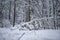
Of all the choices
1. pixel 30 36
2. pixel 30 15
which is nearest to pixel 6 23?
pixel 30 15

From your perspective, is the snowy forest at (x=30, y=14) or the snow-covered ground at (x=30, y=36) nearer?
the snow-covered ground at (x=30, y=36)

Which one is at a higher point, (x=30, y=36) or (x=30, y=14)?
(x=30, y=14)

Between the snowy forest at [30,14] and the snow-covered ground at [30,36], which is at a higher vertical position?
the snowy forest at [30,14]

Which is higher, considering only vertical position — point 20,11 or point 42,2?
point 42,2

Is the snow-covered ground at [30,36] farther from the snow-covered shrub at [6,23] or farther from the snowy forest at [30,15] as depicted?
the snow-covered shrub at [6,23]

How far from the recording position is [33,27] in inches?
65.3

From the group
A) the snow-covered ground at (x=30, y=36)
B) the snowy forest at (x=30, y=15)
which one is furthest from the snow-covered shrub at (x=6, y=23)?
the snow-covered ground at (x=30, y=36)

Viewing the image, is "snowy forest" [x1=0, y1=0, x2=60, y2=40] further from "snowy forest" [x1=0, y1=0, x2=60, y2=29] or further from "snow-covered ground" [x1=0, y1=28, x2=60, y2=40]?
"snow-covered ground" [x1=0, y1=28, x2=60, y2=40]

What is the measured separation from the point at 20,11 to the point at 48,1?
0.73 meters

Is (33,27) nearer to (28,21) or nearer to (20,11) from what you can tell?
(28,21)

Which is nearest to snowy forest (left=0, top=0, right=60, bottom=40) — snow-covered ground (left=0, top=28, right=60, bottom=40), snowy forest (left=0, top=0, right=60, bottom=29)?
snowy forest (left=0, top=0, right=60, bottom=29)

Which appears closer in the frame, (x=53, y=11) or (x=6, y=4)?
(x=53, y=11)

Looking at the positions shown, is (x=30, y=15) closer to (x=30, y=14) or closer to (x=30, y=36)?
(x=30, y=14)

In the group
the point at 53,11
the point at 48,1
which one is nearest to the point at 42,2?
the point at 48,1
